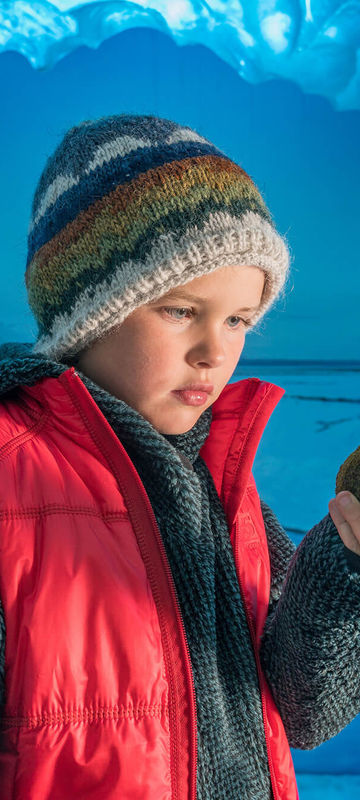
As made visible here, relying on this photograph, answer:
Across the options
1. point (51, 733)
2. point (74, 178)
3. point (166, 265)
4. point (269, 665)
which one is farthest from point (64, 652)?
point (74, 178)

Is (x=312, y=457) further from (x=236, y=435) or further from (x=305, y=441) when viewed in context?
(x=236, y=435)

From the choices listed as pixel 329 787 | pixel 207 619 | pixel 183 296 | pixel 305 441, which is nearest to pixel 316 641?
pixel 207 619

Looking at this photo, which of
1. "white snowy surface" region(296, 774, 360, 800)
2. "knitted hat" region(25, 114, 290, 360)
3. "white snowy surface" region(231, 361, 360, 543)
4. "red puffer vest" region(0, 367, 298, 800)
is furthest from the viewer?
"white snowy surface" region(231, 361, 360, 543)

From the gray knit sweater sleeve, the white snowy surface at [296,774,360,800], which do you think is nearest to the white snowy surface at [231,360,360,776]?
the white snowy surface at [296,774,360,800]

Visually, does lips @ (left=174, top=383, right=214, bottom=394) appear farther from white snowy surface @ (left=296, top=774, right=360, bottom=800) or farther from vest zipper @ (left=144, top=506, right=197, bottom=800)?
white snowy surface @ (left=296, top=774, right=360, bottom=800)

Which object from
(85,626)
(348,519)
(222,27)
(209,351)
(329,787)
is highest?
(222,27)

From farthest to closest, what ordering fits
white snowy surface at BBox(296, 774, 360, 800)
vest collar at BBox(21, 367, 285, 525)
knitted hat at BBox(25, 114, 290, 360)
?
white snowy surface at BBox(296, 774, 360, 800)
vest collar at BBox(21, 367, 285, 525)
knitted hat at BBox(25, 114, 290, 360)

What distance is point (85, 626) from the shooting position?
0.56 metres

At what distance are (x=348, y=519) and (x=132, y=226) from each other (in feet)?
1.14

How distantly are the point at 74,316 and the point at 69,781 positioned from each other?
423 mm

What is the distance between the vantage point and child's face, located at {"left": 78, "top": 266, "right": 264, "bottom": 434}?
65cm

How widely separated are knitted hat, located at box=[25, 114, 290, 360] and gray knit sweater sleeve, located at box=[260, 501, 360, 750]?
0.29 meters

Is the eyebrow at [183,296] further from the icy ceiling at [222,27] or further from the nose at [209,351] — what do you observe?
the icy ceiling at [222,27]

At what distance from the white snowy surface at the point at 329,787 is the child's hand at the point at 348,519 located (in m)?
1.06
